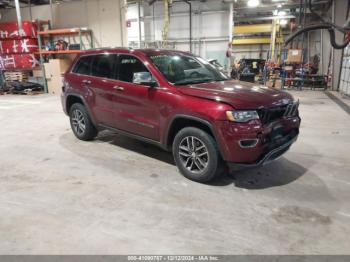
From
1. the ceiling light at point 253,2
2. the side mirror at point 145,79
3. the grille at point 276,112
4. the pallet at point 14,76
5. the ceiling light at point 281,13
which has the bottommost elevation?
the grille at point 276,112

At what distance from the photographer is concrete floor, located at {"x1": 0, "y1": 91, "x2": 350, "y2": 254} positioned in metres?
2.29

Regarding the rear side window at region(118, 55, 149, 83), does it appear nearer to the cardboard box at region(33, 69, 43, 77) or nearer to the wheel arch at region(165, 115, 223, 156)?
the wheel arch at region(165, 115, 223, 156)

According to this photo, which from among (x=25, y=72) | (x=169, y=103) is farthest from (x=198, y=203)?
(x=25, y=72)

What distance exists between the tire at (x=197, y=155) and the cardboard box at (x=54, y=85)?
9.61 m

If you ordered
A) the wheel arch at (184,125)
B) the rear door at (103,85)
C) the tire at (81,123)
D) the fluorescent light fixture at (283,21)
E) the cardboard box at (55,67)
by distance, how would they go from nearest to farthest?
the wheel arch at (184,125) < the rear door at (103,85) < the tire at (81,123) < the cardboard box at (55,67) < the fluorescent light fixture at (283,21)

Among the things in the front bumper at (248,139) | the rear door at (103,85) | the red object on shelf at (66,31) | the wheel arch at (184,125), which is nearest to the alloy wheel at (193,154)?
the wheel arch at (184,125)

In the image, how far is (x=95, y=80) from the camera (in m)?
4.39

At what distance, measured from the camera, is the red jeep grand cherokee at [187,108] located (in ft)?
9.49

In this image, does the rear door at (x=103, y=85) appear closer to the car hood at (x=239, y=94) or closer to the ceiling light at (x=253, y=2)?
the car hood at (x=239, y=94)

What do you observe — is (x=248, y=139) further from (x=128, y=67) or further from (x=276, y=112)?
(x=128, y=67)

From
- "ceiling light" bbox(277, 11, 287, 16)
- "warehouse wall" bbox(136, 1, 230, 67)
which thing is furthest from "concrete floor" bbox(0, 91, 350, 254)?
"ceiling light" bbox(277, 11, 287, 16)

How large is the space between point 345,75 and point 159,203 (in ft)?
33.4

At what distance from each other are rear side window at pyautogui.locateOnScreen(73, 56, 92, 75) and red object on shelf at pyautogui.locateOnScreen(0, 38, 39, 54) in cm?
848

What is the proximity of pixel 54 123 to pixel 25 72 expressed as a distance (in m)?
7.48
